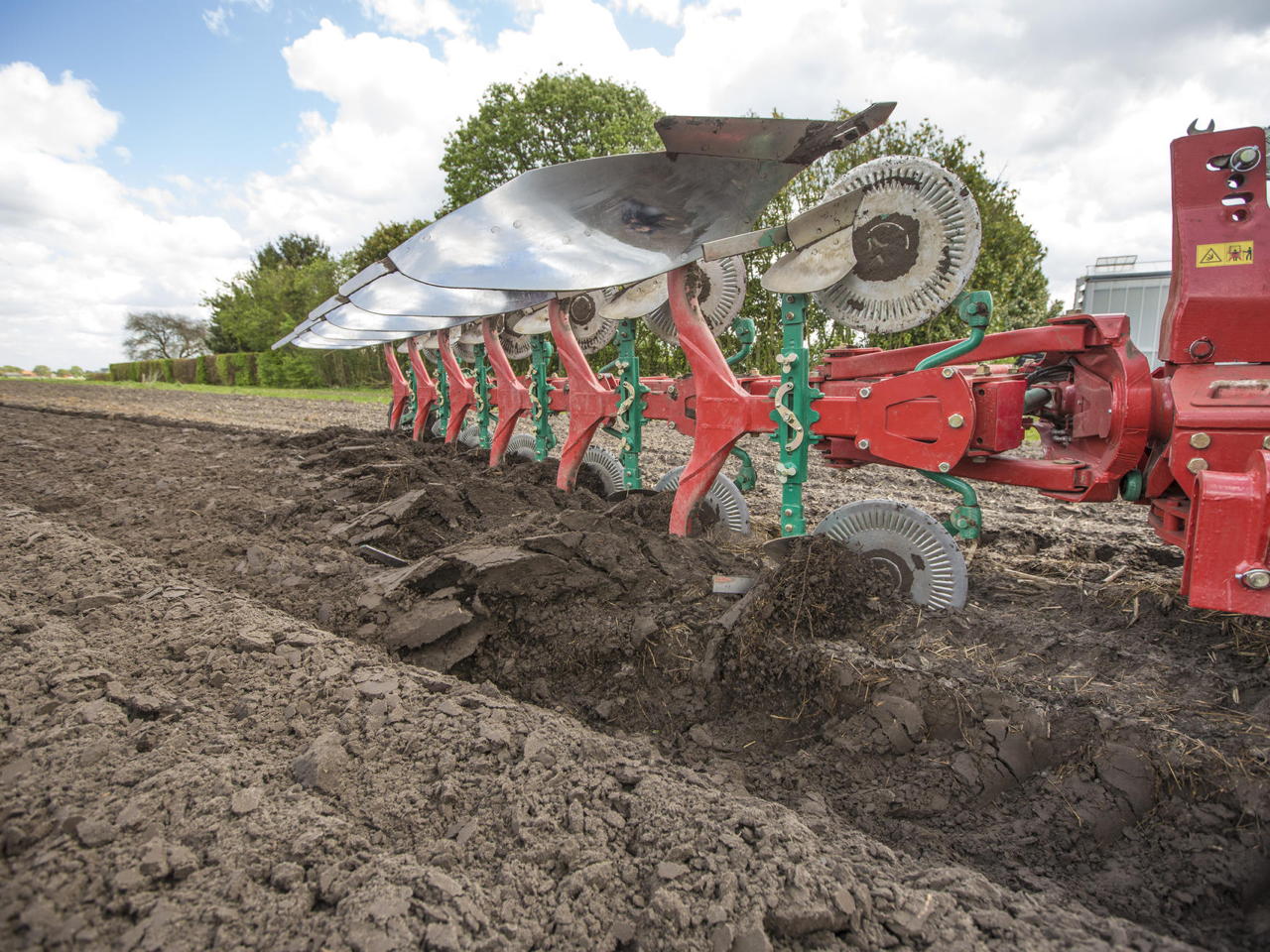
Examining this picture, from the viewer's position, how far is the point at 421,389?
361 inches

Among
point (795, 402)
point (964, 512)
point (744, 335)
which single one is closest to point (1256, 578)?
point (964, 512)

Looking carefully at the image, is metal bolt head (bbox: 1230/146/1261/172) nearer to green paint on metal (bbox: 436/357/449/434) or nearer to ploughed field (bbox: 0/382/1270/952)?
ploughed field (bbox: 0/382/1270/952)

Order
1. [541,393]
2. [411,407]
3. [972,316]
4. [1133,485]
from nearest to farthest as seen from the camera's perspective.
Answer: [1133,485] → [972,316] → [541,393] → [411,407]

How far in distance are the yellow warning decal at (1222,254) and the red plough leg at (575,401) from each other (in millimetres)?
3568

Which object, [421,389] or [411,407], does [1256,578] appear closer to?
[421,389]

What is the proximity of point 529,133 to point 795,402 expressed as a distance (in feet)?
73.0

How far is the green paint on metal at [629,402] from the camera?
4980mm

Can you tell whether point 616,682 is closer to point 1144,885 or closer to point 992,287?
point 1144,885

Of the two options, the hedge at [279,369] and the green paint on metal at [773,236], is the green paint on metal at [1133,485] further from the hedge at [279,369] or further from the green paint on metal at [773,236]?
the hedge at [279,369]

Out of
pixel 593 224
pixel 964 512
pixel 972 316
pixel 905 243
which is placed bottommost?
pixel 964 512

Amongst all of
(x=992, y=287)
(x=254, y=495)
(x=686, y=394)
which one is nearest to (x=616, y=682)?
(x=686, y=394)

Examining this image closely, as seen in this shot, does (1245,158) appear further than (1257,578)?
Yes

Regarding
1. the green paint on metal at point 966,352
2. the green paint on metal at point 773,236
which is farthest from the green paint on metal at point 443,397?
the green paint on metal at point 966,352

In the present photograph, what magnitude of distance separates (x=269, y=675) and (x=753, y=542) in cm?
274
